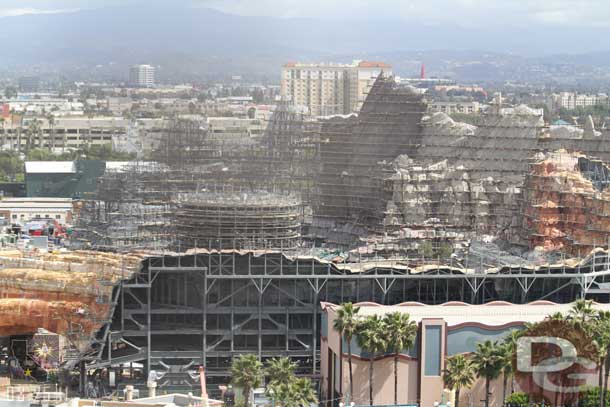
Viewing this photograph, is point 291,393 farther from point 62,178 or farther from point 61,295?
point 62,178

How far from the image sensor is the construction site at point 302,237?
177ft

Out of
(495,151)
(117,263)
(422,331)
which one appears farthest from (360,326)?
(495,151)

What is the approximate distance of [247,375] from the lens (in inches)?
1743

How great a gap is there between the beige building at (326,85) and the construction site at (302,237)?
42.1m

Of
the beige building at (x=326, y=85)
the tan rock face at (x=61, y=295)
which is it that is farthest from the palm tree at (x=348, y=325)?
the beige building at (x=326, y=85)

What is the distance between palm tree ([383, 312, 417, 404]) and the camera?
154ft

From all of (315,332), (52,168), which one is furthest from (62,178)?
(315,332)

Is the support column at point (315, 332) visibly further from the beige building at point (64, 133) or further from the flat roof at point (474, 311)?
the beige building at point (64, 133)

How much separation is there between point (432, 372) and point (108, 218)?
36087 mm

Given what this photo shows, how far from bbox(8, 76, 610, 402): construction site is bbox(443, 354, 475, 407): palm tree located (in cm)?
815

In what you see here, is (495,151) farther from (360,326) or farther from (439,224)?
(360,326)

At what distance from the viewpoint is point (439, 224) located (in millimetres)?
79750

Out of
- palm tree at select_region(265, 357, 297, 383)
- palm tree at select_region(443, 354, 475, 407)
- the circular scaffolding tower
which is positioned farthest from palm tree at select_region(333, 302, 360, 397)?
the circular scaffolding tower

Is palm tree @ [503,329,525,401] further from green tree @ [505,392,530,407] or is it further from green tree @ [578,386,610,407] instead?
green tree @ [578,386,610,407]
